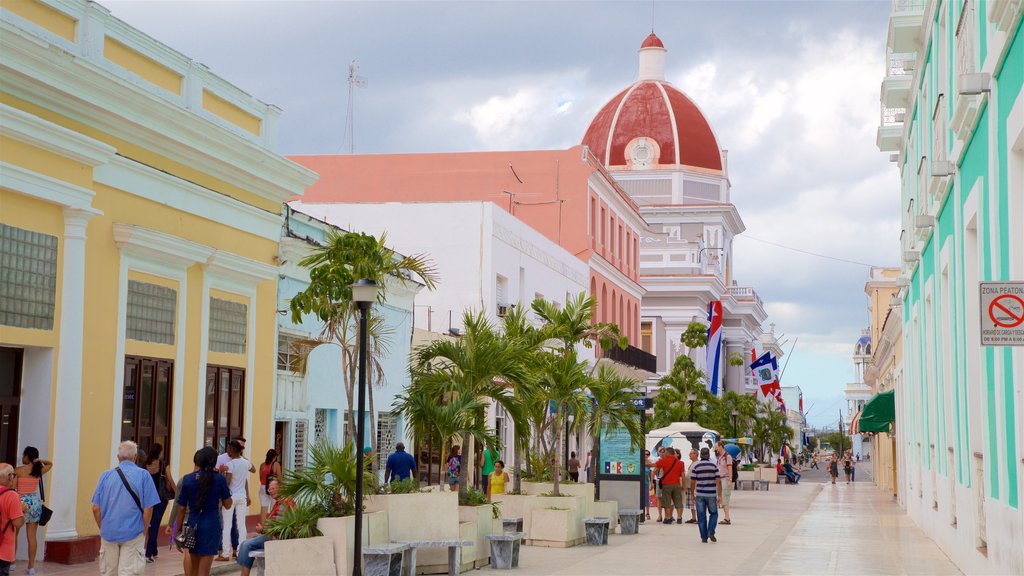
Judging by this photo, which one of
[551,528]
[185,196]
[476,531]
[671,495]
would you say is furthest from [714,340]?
[476,531]

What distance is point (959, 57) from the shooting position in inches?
540

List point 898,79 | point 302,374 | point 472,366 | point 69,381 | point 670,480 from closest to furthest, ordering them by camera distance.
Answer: point 69,381
point 472,366
point 302,374
point 898,79
point 670,480

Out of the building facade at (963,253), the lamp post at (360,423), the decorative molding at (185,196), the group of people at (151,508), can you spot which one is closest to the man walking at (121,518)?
the group of people at (151,508)

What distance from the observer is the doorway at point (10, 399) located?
14.2m

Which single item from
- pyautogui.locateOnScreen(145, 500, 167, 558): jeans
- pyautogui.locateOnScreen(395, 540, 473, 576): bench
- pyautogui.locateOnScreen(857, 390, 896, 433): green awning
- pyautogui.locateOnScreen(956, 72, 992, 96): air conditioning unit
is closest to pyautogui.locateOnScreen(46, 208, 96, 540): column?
pyautogui.locateOnScreen(145, 500, 167, 558): jeans

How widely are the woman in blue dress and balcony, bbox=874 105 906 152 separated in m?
18.4

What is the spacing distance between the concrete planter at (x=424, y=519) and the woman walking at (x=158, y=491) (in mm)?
2664

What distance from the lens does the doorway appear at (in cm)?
1420

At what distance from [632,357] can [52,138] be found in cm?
3582

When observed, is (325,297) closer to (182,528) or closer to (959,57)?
(182,528)

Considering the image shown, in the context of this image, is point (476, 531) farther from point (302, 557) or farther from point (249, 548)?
point (249, 548)

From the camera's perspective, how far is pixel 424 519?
1424cm

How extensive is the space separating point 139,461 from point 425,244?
17.8 metres

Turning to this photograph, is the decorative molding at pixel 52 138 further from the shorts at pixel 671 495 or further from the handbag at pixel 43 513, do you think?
the shorts at pixel 671 495
